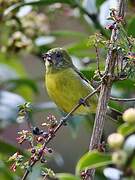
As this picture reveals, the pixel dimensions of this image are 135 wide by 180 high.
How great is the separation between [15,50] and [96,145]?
140cm

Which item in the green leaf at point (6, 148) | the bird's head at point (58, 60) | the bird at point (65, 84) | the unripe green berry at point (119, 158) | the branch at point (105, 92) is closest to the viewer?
the unripe green berry at point (119, 158)

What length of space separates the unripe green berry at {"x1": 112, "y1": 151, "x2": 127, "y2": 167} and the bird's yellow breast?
1161mm

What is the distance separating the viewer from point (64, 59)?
6.73 ft

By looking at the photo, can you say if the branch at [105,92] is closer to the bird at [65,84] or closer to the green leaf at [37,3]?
the bird at [65,84]

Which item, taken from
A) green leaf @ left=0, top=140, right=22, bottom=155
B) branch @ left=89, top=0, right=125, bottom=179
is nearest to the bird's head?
green leaf @ left=0, top=140, right=22, bottom=155

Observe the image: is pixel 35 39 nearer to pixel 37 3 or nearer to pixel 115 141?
pixel 37 3

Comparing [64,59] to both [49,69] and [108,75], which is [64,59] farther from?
[108,75]

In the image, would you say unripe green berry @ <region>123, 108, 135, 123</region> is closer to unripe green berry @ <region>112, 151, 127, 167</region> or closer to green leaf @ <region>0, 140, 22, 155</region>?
unripe green berry @ <region>112, 151, 127, 167</region>

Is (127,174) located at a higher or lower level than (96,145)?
higher

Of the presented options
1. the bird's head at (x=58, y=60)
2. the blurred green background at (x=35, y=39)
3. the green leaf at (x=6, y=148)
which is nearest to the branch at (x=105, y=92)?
the blurred green background at (x=35, y=39)

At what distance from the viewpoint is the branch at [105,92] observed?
1.08m

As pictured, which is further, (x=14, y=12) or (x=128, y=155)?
(x=14, y=12)

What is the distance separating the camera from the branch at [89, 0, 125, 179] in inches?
42.5

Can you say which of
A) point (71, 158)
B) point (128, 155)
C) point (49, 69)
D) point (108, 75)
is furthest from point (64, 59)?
point (71, 158)
